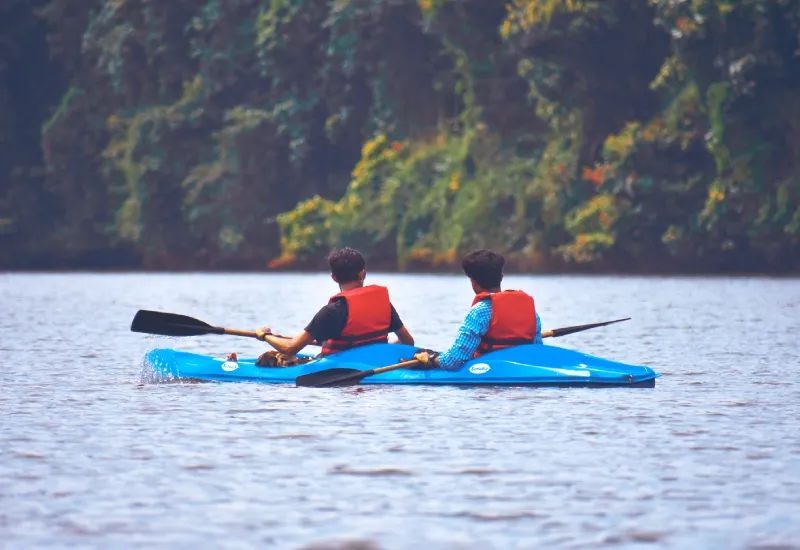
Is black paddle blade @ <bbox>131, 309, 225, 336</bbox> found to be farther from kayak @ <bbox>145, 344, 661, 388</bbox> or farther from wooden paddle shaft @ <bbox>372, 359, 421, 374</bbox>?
wooden paddle shaft @ <bbox>372, 359, 421, 374</bbox>

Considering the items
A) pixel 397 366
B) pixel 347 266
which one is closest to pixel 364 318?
pixel 347 266

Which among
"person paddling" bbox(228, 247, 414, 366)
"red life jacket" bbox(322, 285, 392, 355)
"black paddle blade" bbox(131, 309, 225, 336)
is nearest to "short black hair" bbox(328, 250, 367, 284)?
"person paddling" bbox(228, 247, 414, 366)

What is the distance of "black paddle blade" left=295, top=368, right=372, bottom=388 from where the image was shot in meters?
13.3

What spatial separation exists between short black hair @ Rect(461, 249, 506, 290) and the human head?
83 cm

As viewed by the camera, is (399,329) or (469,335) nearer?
(469,335)

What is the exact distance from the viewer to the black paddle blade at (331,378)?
13.3 meters

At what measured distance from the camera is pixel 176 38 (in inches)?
2510

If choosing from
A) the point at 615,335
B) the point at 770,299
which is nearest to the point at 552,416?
the point at 615,335

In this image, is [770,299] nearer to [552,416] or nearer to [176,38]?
[552,416]

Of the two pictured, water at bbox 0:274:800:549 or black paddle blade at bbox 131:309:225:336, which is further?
black paddle blade at bbox 131:309:225:336

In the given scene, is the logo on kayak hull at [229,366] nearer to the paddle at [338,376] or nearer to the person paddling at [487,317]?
the paddle at [338,376]

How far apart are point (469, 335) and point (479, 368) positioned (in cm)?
26

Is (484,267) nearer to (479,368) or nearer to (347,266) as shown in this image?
(479,368)

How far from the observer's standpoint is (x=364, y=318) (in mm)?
13641
